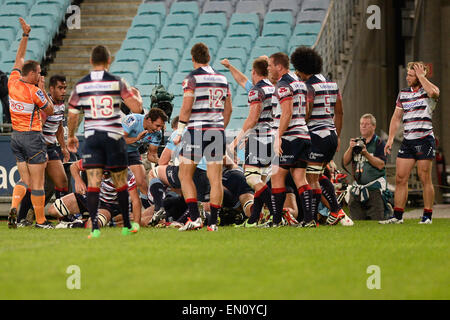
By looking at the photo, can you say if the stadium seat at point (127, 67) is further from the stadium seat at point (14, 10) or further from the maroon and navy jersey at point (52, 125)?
the maroon and navy jersey at point (52, 125)

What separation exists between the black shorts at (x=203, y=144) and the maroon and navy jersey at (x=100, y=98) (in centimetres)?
100

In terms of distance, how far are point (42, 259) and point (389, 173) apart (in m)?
10.1

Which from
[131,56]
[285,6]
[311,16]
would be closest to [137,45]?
[131,56]

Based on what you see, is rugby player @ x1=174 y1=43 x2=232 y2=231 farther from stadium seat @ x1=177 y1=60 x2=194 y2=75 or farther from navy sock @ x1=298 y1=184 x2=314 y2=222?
stadium seat @ x1=177 y1=60 x2=194 y2=75

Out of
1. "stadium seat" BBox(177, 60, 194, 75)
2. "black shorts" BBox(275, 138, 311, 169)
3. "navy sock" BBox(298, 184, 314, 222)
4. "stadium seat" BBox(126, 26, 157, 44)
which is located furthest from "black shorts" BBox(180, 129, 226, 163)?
"stadium seat" BBox(126, 26, 157, 44)

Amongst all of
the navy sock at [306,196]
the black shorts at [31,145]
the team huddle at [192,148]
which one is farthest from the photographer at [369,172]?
the black shorts at [31,145]

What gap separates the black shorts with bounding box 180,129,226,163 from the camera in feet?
26.9

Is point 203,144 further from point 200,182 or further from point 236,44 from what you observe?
point 236,44

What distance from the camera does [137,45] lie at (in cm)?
2009

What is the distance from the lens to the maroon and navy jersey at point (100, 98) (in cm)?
741

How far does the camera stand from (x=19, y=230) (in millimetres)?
8836

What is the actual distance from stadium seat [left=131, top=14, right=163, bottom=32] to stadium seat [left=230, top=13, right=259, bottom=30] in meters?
2.03

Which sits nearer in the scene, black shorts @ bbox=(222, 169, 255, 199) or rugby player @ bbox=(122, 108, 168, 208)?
rugby player @ bbox=(122, 108, 168, 208)
